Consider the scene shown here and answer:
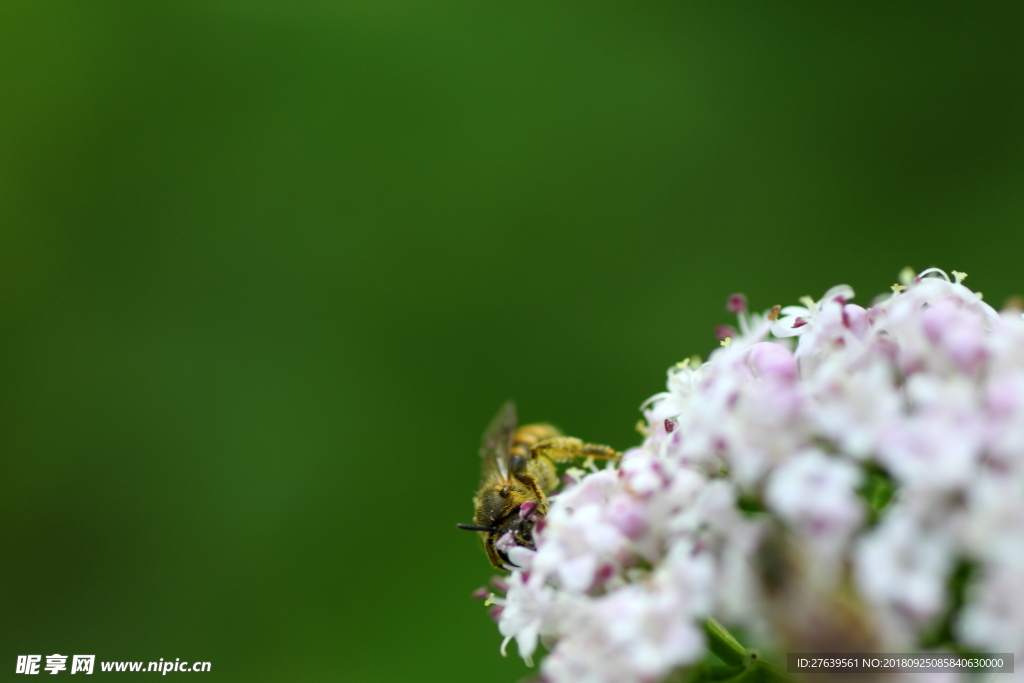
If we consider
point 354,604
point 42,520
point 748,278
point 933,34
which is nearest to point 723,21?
point 933,34

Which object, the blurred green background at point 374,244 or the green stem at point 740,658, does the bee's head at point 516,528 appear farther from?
the blurred green background at point 374,244

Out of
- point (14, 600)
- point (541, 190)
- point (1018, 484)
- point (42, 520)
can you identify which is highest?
point (541, 190)

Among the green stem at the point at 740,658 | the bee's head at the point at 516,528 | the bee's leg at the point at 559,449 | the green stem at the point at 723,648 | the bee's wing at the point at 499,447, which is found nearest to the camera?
the green stem at the point at 740,658

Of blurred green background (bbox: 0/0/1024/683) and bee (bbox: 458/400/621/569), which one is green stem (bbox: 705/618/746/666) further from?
blurred green background (bbox: 0/0/1024/683)

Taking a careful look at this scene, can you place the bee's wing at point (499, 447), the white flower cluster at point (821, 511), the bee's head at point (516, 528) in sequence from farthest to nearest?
the bee's wing at point (499, 447) → the bee's head at point (516, 528) → the white flower cluster at point (821, 511)

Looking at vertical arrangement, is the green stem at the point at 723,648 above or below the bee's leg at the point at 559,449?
below

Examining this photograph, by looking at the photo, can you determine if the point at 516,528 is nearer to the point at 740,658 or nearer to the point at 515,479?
the point at 515,479

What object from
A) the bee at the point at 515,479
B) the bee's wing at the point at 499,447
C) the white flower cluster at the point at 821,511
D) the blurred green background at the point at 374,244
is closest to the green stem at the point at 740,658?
the white flower cluster at the point at 821,511

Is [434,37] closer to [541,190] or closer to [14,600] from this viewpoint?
[541,190]
